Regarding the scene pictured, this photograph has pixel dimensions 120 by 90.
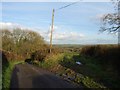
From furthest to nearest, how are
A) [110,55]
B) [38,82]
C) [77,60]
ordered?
[77,60] < [110,55] < [38,82]

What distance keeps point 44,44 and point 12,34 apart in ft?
41.5

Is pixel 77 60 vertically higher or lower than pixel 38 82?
lower

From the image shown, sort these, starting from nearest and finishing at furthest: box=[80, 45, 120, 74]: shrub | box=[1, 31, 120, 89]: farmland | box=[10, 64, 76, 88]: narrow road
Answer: box=[10, 64, 76, 88]: narrow road < box=[1, 31, 120, 89]: farmland < box=[80, 45, 120, 74]: shrub

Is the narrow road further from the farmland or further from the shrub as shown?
the shrub

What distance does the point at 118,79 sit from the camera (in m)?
20.0

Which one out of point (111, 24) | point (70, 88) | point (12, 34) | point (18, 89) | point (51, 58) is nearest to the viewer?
point (18, 89)

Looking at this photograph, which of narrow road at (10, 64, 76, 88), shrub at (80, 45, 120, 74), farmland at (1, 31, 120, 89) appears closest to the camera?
narrow road at (10, 64, 76, 88)

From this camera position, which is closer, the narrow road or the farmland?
the narrow road

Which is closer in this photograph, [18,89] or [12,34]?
[18,89]

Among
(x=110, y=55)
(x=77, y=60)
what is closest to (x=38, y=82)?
(x=110, y=55)

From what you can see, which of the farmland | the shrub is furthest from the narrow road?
the shrub

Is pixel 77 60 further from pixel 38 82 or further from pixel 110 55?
pixel 38 82

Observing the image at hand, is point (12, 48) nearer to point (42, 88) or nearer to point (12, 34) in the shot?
point (12, 34)

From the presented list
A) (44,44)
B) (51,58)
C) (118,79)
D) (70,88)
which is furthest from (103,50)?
(44,44)
